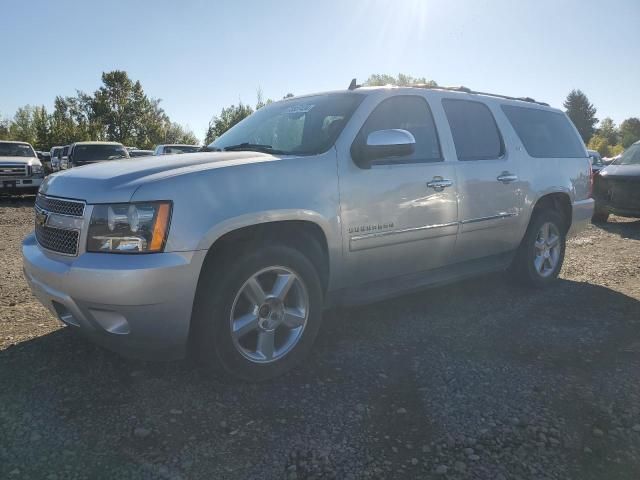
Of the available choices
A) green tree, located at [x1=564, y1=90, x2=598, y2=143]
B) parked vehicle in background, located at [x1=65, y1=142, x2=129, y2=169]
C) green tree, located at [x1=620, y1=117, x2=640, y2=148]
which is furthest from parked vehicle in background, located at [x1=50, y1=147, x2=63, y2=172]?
green tree, located at [x1=620, y1=117, x2=640, y2=148]

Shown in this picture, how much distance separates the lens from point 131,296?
8.62 feet

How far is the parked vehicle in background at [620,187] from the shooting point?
373 inches

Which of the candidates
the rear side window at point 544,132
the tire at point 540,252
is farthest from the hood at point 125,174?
the tire at point 540,252

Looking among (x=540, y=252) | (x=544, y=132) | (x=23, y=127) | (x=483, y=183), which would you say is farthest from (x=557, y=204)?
(x=23, y=127)

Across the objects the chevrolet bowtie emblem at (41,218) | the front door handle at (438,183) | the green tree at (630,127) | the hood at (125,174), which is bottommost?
the chevrolet bowtie emblem at (41,218)

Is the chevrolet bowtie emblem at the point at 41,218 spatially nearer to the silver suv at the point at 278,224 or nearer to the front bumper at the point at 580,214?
the silver suv at the point at 278,224

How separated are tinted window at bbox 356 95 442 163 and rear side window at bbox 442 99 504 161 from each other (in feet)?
0.80

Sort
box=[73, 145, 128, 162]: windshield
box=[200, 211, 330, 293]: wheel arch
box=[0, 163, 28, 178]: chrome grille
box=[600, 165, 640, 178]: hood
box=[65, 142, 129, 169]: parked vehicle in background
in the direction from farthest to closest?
box=[73, 145, 128, 162]: windshield → box=[65, 142, 129, 169]: parked vehicle in background → box=[0, 163, 28, 178]: chrome grille → box=[600, 165, 640, 178]: hood → box=[200, 211, 330, 293]: wheel arch

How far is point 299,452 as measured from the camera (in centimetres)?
243

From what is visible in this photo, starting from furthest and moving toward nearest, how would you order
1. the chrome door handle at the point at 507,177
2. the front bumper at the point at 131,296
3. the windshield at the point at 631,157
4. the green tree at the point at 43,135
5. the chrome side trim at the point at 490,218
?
the green tree at the point at 43,135 → the windshield at the point at 631,157 → the chrome door handle at the point at 507,177 → the chrome side trim at the point at 490,218 → the front bumper at the point at 131,296

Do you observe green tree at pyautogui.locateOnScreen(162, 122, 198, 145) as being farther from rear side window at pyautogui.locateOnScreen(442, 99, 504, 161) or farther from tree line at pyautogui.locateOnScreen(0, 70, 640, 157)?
rear side window at pyautogui.locateOnScreen(442, 99, 504, 161)

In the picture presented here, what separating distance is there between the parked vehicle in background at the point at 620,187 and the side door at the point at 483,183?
19.4 feet

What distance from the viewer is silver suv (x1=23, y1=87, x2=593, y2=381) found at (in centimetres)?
270

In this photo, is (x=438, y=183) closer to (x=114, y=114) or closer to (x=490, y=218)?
(x=490, y=218)
